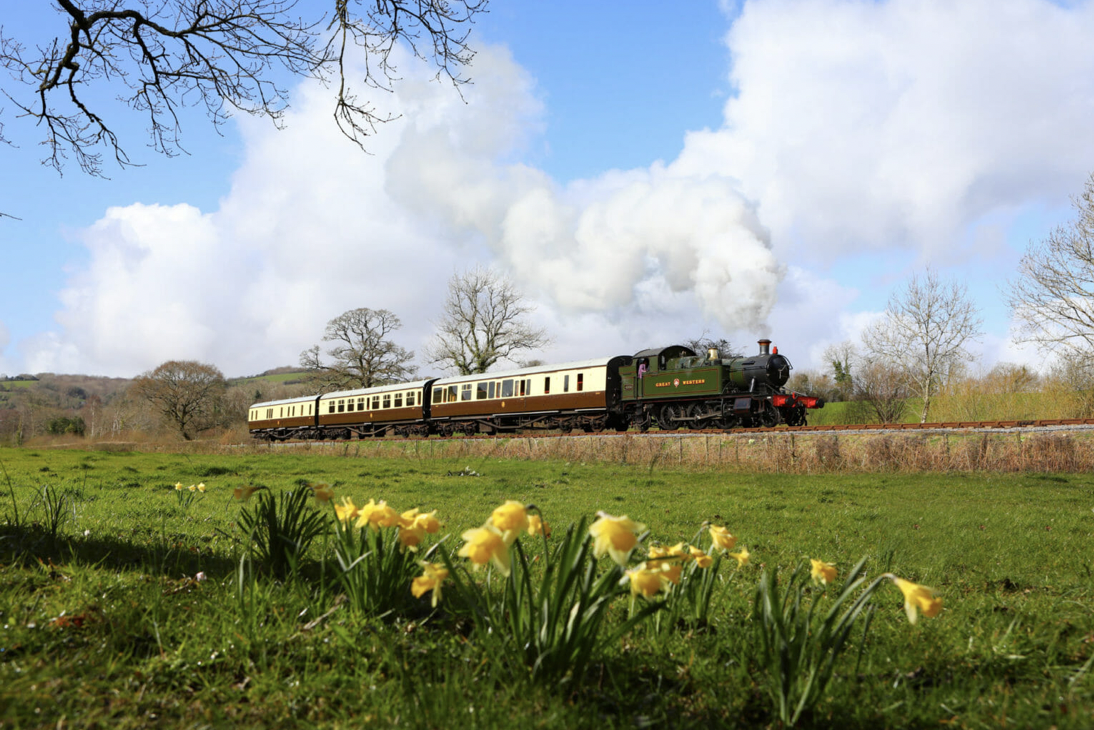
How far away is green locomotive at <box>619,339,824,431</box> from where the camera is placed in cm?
1919

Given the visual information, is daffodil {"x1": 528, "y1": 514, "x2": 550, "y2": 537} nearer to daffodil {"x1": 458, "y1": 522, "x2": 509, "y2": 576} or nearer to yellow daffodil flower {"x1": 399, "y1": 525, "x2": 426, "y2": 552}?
yellow daffodil flower {"x1": 399, "y1": 525, "x2": 426, "y2": 552}

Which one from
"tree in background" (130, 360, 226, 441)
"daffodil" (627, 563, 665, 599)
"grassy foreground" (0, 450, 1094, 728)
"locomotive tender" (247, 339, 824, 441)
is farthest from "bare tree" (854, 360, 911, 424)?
"tree in background" (130, 360, 226, 441)

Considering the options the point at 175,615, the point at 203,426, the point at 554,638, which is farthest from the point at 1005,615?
the point at 203,426

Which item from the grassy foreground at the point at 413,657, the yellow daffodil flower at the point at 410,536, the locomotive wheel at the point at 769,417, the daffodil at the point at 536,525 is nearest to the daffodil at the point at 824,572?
the grassy foreground at the point at 413,657

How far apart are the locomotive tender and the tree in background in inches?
1074

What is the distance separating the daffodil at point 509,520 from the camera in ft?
5.96

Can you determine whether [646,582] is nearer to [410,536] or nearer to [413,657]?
[410,536]

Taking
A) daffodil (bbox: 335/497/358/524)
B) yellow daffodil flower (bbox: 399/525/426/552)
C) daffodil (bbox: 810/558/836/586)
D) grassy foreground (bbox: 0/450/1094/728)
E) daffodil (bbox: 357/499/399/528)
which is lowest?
grassy foreground (bbox: 0/450/1094/728)

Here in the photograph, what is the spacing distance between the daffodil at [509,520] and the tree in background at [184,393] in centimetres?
5584

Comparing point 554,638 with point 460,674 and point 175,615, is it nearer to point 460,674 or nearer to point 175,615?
point 460,674

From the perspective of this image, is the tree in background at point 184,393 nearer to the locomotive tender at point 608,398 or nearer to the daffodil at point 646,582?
the locomotive tender at point 608,398

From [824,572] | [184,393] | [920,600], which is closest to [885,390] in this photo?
[824,572]

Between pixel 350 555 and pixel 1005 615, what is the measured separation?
3.61 m

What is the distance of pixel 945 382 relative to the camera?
2839 cm
